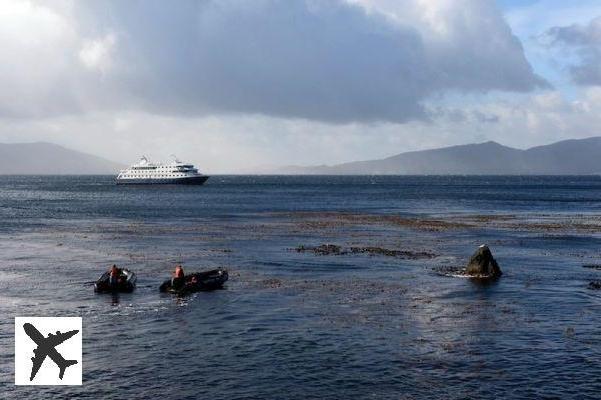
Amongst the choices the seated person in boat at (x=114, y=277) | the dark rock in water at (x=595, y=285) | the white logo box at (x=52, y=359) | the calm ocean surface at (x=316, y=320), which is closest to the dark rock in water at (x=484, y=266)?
the calm ocean surface at (x=316, y=320)

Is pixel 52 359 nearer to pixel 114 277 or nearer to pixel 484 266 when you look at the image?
pixel 114 277

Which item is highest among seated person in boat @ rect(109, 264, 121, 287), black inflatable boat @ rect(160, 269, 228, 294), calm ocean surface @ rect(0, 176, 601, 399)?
seated person in boat @ rect(109, 264, 121, 287)

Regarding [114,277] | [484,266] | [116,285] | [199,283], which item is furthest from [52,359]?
[484,266]

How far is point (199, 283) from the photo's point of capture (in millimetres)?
47156

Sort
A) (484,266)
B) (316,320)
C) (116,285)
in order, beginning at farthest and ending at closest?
(484,266) < (116,285) < (316,320)

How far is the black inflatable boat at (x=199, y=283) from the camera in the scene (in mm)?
46219

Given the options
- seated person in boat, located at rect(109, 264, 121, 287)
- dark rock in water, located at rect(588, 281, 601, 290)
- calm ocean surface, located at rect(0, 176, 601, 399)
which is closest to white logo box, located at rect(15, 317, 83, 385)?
calm ocean surface, located at rect(0, 176, 601, 399)

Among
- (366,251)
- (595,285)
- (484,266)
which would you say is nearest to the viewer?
(595,285)

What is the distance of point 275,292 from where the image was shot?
46.8 m

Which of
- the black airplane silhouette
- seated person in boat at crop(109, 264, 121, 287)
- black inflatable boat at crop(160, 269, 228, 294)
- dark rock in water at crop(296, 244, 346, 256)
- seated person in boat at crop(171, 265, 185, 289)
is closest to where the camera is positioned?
the black airplane silhouette

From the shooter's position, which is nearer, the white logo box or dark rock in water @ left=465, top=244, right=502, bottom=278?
the white logo box

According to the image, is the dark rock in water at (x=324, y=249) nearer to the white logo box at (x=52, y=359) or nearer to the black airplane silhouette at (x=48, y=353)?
the white logo box at (x=52, y=359)

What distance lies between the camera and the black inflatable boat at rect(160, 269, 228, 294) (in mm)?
46219

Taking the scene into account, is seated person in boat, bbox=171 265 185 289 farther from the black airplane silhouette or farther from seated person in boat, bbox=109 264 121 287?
the black airplane silhouette
